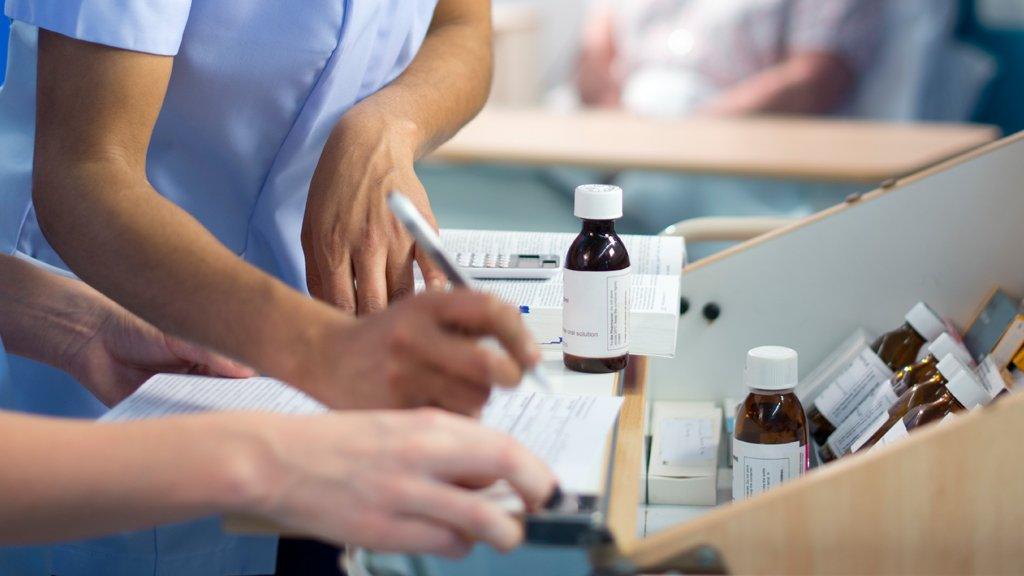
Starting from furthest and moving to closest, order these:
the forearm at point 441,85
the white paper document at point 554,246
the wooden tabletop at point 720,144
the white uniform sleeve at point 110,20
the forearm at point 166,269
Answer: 1. the wooden tabletop at point 720,144
2. the white paper document at point 554,246
3. the forearm at point 441,85
4. the white uniform sleeve at point 110,20
5. the forearm at point 166,269

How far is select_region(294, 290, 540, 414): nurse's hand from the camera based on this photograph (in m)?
0.65

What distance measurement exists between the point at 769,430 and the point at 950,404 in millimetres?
136

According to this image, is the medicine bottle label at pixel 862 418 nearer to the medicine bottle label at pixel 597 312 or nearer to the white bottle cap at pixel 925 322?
the white bottle cap at pixel 925 322

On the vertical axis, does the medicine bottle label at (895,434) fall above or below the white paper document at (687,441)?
above

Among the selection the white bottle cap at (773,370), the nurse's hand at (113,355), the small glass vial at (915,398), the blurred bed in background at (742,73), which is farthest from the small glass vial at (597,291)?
the blurred bed in background at (742,73)

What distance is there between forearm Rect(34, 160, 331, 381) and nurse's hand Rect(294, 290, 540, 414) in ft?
0.08

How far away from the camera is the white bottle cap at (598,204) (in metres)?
0.91

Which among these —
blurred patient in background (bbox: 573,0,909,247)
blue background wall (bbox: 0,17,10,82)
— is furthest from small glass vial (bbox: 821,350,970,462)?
blurred patient in background (bbox: 573,0,909,247)

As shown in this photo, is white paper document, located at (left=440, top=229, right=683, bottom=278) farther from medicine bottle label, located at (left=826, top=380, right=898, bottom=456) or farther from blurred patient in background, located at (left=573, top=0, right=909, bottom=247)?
blurred patient in background, located at (left=573, top=0, right=909, bottom=247)

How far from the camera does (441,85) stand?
1156mm

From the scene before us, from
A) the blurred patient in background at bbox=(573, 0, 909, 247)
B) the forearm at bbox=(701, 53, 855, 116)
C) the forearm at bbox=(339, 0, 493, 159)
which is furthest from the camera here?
the forearm at bbox=(701, 53, 855, 116)

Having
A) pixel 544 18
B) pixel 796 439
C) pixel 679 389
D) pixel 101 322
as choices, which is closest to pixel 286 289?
pixel 101 322

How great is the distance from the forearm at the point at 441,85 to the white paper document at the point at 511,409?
27cm

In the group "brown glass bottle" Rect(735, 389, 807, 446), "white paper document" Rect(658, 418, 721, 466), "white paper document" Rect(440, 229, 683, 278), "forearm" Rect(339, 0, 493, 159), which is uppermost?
"forearm" Rect(339, 0, 493, 159)
